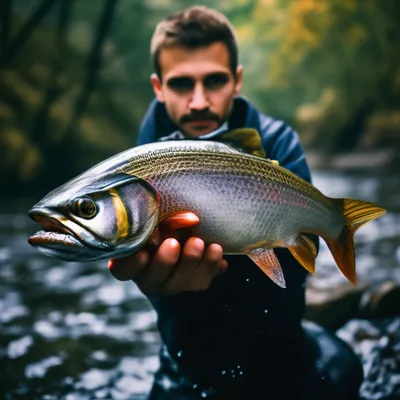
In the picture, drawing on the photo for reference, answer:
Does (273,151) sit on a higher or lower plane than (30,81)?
lower

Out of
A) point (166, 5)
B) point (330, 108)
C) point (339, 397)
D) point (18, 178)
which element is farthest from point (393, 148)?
point (339, 397)

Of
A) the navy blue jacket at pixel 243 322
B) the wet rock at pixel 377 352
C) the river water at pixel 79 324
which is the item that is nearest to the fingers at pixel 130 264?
the navy blue jacket at pixel 243 322

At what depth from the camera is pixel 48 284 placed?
438cm

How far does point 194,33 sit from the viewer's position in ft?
6.13

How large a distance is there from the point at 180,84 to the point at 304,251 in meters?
0.97

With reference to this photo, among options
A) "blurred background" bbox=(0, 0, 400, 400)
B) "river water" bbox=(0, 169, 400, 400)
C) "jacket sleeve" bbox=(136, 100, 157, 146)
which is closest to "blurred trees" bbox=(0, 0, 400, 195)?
"blurred background" bbox=(0, 0, 400, 400)

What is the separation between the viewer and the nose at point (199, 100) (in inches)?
69.9

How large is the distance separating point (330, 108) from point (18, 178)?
14.1m

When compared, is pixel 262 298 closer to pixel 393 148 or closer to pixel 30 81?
Answer: pixel 30 81

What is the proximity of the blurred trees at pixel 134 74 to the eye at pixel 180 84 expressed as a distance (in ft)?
30.3

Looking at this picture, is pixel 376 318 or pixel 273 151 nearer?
pixel 273 151

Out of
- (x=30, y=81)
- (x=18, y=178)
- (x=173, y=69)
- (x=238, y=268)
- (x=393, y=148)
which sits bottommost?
(x=238, y=268)

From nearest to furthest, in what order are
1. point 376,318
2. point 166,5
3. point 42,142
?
point 376,318
point 42,142
point 166,5

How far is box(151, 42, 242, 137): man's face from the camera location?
1.81 meters
